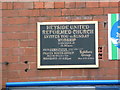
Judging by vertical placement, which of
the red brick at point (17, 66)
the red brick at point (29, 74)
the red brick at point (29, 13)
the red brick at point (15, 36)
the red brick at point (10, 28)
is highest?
the red brick at point (29, 13)

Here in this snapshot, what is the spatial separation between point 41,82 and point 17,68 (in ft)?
1.85

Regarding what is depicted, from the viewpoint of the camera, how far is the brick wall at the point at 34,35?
592 cm

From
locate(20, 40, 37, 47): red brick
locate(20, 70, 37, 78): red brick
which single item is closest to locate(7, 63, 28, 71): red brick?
locate(20, 70, 37, 78): red brick

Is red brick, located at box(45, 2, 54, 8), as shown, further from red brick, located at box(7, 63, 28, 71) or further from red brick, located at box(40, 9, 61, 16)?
red brick, located at box(7, 63, 28, 71)

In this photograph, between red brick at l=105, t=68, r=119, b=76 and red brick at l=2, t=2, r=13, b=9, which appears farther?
red brick at l=2, t=2, r=13, b=9

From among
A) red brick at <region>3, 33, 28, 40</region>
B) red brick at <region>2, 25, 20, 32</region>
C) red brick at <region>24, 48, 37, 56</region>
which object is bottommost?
red brick at <region>24, 48, 37, 56</region>

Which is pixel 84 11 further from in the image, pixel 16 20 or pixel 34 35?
pixel 16 20

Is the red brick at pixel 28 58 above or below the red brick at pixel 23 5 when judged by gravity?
below

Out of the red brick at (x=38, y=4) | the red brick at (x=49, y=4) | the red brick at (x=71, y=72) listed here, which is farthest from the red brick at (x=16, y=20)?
the red brick at (x=71, y=72)

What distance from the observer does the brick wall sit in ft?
19.4

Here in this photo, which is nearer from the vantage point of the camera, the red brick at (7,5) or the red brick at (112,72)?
the red brick at (112,72)

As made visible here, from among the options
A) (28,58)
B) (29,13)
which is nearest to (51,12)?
(29,13)

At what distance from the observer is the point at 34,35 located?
5.96 meters

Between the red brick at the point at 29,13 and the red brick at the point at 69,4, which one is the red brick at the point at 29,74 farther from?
the red brick at the point at 69,4
